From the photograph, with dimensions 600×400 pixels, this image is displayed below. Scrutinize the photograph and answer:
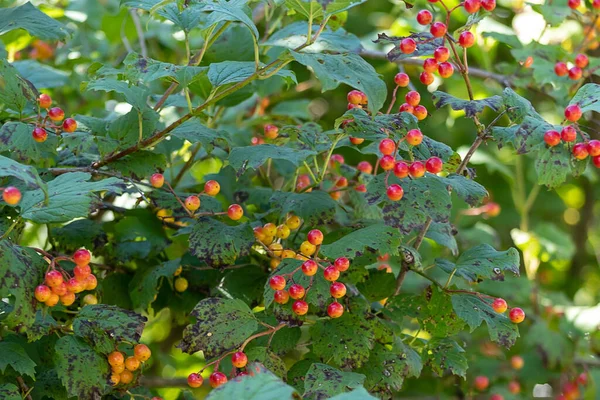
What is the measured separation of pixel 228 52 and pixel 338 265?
0.69 meters

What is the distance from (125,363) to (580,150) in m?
0.87

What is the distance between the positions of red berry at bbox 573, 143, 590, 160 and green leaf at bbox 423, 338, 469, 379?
427 millimetres

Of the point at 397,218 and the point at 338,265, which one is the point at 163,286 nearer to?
the point at 338,265

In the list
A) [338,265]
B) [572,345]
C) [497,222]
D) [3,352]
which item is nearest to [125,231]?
[3,352]

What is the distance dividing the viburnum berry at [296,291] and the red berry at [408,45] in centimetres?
46

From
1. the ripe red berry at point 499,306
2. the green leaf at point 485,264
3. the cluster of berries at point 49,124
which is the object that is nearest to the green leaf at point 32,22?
the cluster of berries at point 49,124

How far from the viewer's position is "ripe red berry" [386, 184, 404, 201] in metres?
1.17

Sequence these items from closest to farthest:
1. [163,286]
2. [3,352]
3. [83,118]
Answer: [3,352] < [83,118] < [163,286]

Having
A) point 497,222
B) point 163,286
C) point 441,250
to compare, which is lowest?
point 497,222

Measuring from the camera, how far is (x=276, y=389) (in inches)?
33.7

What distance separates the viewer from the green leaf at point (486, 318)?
1.23 m

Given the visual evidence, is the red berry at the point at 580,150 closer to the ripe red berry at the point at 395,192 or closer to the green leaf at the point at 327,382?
the ripe red berry at the point at 395,192

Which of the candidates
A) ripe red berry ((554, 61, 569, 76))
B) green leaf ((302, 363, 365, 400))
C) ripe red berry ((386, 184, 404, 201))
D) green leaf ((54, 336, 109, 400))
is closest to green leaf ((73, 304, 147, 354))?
green leaf ((54, 336, 109, 400))

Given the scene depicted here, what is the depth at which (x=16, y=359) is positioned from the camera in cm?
113
